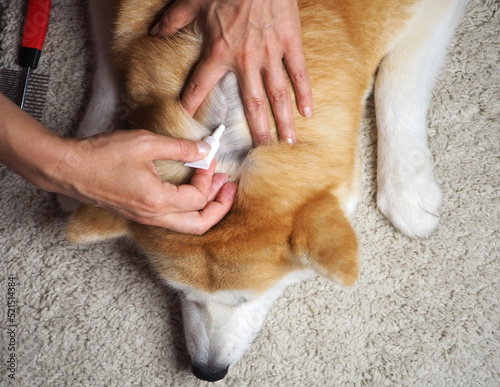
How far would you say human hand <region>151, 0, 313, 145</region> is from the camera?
3.35 ft

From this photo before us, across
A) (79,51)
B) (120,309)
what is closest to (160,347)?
(120,309)

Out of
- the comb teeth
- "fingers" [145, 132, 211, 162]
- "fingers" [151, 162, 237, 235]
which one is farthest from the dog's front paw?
the comb teeth

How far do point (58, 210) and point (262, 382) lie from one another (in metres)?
0.93

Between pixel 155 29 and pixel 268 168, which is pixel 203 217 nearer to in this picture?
pixel 268 168

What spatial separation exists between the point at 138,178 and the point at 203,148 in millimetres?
151

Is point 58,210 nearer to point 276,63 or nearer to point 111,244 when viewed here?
point 111,244

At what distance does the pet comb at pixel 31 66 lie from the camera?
5.35ft

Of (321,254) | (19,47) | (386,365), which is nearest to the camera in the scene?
(321,254)

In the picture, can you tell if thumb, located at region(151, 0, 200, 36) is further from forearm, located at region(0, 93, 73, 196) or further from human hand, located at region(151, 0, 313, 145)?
forearm, located at region(0, 93, 73, 196)

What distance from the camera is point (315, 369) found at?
150 cm

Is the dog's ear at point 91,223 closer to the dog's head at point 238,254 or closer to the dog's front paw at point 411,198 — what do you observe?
the dog's head at point 238,254

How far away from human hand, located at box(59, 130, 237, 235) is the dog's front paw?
73 cm

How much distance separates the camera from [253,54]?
1.05m

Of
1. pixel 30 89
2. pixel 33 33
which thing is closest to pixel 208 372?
pixel 30 89
